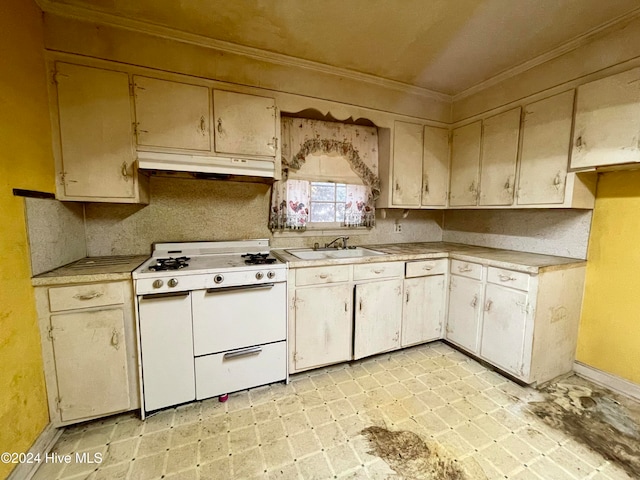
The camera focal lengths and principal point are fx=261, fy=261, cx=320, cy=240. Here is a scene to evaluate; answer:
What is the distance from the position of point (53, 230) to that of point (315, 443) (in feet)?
6.84

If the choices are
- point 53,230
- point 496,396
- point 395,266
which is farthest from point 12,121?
point 496,396

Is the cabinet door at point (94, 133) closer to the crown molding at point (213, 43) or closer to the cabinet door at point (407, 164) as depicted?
the crown molding at point (213, 43)

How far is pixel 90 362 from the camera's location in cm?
157

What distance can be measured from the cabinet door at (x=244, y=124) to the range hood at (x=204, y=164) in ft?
0.34

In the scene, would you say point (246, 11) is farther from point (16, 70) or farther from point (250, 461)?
point (250, 461)

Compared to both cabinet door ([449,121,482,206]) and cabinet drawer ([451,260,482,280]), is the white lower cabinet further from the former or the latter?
cabinet door ([449,121,482,206])

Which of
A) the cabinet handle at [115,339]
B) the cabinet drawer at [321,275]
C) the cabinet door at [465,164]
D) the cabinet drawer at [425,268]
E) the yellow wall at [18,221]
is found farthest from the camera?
the cabinet door at [465,164]

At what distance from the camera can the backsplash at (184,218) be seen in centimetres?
211

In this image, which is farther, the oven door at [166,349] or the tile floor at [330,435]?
the oven door at [166,349]

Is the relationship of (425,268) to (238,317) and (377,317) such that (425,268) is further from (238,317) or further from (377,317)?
(238,317)

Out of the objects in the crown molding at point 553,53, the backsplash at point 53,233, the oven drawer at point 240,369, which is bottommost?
the oven drawer at point 240,369

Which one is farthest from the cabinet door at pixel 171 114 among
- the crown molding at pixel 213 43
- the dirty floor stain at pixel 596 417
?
the dirty floor stain at pixel 596 417

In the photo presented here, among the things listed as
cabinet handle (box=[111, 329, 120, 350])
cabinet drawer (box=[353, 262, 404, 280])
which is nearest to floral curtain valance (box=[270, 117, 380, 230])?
cabinet drawer (box=[353, 262, 404, 280])

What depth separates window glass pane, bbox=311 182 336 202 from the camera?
8.80ft
